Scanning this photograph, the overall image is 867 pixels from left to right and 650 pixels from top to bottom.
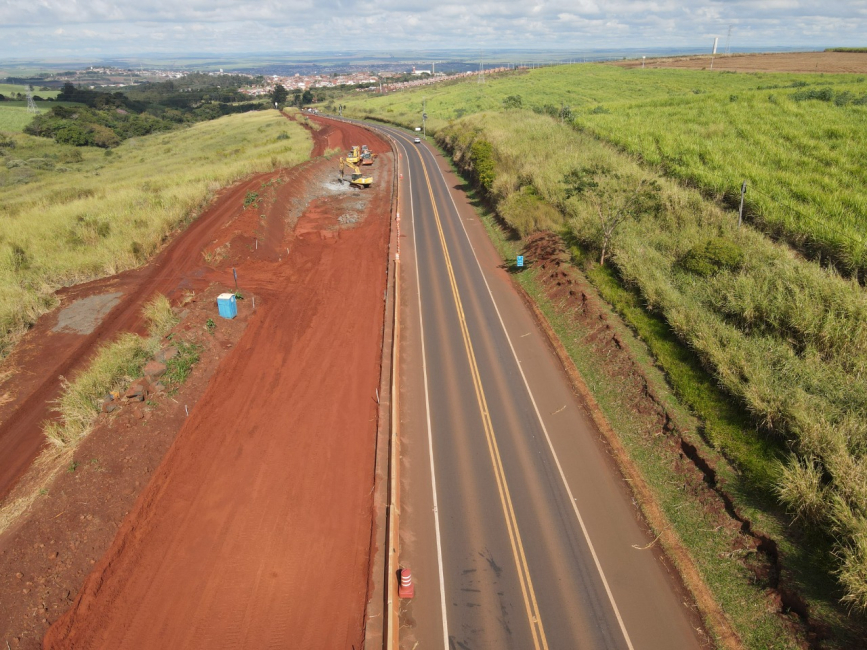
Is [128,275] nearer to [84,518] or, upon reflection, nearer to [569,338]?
[84,518]

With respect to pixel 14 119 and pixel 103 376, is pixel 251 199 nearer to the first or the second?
pixel 103 376

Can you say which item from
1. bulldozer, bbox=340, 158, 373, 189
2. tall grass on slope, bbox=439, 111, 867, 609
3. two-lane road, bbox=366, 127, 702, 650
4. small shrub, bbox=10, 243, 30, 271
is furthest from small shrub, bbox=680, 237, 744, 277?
→ small shrub, bbox=10, 243, 30, 271

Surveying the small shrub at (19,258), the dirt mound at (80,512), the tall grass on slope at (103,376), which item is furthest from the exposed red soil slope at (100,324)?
the small shrub at (19,258)

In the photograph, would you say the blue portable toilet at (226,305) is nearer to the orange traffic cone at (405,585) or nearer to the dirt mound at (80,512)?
the dirt mound at (80,512)

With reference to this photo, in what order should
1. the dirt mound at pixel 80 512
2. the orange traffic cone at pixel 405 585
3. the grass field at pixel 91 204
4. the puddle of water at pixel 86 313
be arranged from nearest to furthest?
the dirt mound at pixel 80 512
the orange traffic cone at pixel 405 585
the puddle of water at pixel 86 313
the grass field at pixel 91 204

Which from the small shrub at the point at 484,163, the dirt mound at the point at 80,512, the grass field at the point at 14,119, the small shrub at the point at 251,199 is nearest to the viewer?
the dirt mound at the point at 80,512

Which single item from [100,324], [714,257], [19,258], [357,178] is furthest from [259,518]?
[357,178]

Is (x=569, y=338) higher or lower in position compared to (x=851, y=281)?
lower

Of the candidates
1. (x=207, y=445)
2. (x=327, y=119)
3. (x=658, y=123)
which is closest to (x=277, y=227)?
(x=207, y=445)
